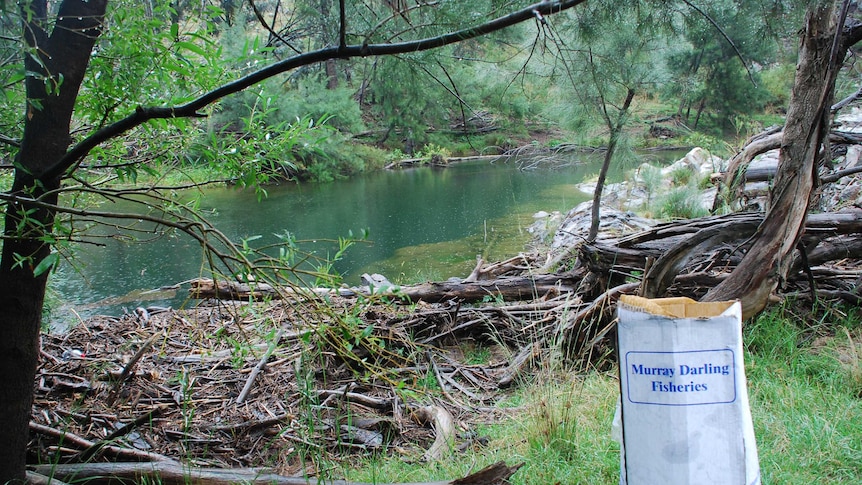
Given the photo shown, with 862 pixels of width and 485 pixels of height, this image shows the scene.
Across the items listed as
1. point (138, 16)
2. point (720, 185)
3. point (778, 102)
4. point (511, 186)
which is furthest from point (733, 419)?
point (778, 102)

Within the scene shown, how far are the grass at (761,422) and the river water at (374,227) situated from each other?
8.35ft

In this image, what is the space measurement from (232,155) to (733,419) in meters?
1.63

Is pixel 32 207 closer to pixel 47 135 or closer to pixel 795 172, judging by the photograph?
pixel 47 135

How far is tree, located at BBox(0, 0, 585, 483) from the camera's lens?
168 centimetres

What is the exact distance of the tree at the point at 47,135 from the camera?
1682 mm

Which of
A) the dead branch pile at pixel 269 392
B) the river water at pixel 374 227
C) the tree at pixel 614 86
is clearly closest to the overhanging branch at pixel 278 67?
the dead branch pile at pixel 269 392

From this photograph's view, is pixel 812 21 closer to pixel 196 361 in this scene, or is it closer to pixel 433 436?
pixel 433 436

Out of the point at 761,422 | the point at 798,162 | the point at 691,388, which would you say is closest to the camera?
the point at 691,388

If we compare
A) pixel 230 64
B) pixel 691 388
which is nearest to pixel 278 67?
pixel 230 64

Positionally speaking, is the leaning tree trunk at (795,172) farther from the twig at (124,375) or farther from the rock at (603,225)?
the rock at (603,225)

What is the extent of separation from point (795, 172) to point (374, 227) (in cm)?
941

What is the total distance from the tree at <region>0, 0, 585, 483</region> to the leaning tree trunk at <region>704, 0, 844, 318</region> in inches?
68.3

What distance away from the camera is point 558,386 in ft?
8.66

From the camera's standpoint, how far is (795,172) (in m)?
2.80
